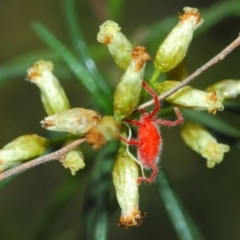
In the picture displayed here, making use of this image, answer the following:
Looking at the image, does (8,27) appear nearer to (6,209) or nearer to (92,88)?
(6,209)

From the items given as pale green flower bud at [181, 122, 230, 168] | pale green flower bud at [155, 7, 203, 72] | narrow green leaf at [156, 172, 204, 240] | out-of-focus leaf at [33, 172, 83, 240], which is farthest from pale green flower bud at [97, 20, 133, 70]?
out-of-focus leaf at [33, 172, 83, 240]

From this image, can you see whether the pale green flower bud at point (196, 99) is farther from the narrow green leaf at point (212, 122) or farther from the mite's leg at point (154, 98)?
the narrow green leaf at point (212, 122)

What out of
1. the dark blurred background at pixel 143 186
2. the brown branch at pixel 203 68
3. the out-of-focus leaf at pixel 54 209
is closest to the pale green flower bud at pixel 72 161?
the brown branch at pixel 203 68

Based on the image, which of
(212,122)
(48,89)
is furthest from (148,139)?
(212,122)

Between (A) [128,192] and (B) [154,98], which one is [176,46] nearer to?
(B) [154,98]

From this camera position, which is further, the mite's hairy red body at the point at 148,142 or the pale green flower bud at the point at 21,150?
the pale green flower bud at the point at 21,150

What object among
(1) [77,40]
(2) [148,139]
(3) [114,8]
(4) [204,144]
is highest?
(3) [114,8]

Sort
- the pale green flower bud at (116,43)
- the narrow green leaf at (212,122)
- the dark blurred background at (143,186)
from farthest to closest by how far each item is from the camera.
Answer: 1. the dark blurred background at (143,186)
2. the narrow green leaf at (212,122)
3. the pale green flower bud at (116,43)
